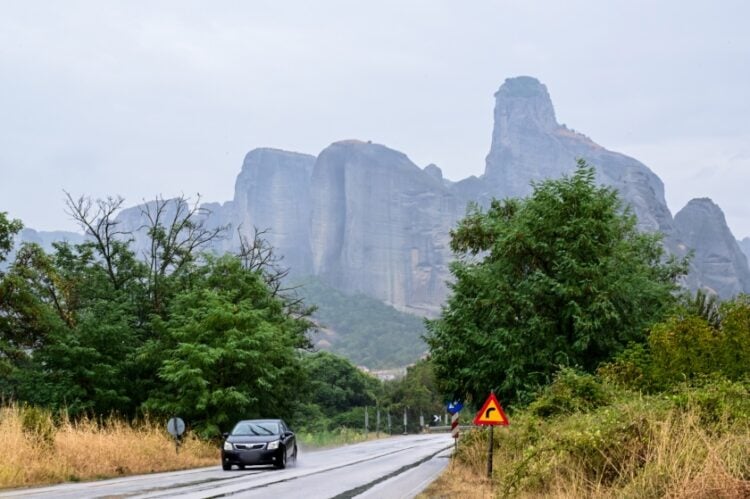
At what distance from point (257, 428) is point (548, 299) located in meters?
10.3

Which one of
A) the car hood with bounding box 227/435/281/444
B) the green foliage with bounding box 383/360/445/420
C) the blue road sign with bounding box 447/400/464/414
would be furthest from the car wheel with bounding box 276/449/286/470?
the green foliage with bounding box 383/360/445/420

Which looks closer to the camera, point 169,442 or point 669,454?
point 669,454

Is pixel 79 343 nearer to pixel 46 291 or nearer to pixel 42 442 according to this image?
pixel 46 291

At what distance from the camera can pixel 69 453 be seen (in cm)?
2103

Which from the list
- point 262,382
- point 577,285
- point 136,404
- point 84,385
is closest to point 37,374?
point 84,385

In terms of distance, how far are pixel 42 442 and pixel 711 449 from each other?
642 inches

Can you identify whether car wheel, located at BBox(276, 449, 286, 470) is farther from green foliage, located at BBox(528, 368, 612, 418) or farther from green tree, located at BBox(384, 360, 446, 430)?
green tree, located at BBox(384, 360, 446, 430)

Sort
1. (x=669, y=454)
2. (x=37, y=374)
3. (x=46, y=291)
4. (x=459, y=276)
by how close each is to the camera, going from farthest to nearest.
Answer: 1. (x=46, y=291)
2. (x=37, y=374)
3. (x=459, y=276)
4. (x=669, y=454)

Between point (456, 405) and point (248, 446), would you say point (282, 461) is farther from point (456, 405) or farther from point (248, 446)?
point (456, 405)

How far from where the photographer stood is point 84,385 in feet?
128

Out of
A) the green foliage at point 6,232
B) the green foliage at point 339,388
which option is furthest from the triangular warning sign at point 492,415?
the green foliage at point 339,388

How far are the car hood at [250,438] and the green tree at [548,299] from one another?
7971 mm

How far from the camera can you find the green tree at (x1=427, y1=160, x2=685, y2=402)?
27.3 meters

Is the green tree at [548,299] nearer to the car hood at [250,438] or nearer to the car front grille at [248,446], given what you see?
the car hood at [250,438]
